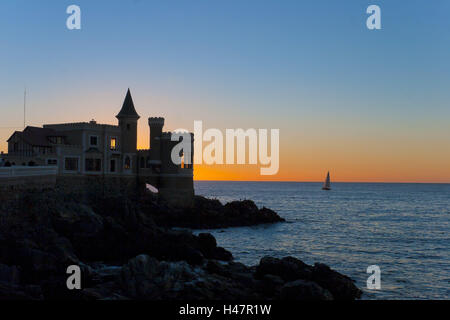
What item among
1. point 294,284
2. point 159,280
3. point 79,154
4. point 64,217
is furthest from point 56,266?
point 79,154

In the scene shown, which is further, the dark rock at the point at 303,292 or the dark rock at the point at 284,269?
the dark rock at the point at 284,269

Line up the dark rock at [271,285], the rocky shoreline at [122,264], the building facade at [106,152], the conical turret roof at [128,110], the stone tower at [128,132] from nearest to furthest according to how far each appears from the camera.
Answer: the rocky shoreline at [122,264] < the dark rock at [271,285] < the building facade at [106,152] < the stone tower at [128,132] < the conical turret roof at [128,110]

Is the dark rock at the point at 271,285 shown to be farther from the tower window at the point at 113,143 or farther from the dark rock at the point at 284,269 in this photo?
the tower window at the point at 113,143

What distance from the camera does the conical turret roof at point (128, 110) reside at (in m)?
65.2

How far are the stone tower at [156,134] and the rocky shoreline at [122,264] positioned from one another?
19870 mm

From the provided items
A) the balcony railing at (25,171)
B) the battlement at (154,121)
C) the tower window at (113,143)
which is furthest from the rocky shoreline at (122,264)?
the battlement at (154,121)

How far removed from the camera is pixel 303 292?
961 inches

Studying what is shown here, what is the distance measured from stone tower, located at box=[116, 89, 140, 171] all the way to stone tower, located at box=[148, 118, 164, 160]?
296 cm

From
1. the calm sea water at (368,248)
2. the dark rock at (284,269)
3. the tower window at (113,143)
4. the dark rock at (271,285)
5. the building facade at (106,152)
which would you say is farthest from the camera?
the tower window at (113,143)

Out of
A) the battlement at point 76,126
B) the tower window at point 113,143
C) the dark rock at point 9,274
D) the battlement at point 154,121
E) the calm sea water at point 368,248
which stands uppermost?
the battlement at point 154,121

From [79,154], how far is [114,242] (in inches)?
913

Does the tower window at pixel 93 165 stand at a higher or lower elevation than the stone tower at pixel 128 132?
lower

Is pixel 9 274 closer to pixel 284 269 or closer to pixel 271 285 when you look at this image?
pixel 271 285
